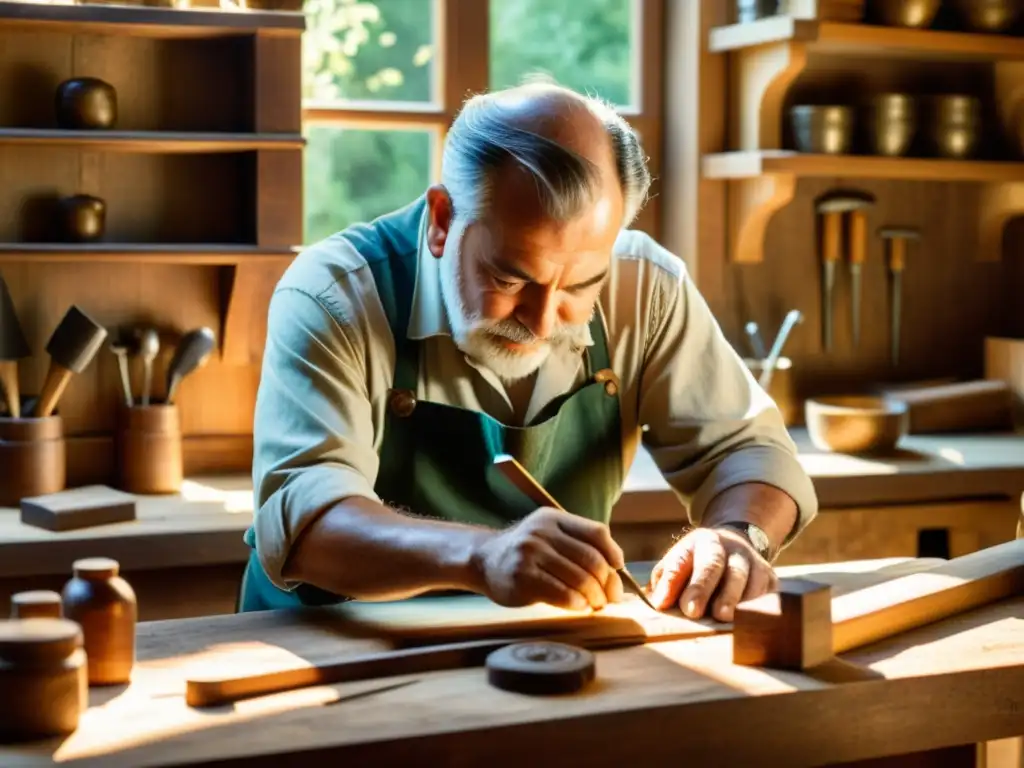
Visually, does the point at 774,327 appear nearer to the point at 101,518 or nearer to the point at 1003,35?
the point at 1003,35

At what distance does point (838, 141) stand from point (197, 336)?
1.75m

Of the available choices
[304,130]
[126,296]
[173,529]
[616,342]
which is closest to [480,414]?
[616,342]

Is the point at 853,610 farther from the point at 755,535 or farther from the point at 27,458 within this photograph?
the point at 27,458

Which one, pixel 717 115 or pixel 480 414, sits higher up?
pixel 717 115

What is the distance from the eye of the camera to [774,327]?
14.2 ft

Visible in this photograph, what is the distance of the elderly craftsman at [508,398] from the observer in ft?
6.84

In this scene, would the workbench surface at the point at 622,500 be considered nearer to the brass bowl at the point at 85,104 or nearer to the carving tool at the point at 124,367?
the carving tool at the point at 124,367

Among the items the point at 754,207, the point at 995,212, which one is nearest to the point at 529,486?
the point at 754,207

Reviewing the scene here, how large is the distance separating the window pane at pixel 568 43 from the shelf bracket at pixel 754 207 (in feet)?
1.39

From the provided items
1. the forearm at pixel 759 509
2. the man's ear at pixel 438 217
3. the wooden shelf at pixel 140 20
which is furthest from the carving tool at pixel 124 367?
the forearm at pixel 759 509

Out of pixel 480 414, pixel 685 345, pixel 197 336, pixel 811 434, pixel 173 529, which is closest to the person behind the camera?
pixel 480 414

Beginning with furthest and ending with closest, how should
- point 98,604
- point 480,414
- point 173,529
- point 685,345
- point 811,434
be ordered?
point 811,434
point 173,529
point 685,345
point 480,414
point 98,604

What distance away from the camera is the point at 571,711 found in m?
1.62

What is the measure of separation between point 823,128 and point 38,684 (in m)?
2.92
